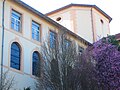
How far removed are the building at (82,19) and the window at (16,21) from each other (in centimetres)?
1199

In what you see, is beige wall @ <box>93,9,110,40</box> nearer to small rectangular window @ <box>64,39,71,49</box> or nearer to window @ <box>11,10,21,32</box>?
small rectangular window @ <box>64,39,71,49</box>

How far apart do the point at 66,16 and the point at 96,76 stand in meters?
14.2

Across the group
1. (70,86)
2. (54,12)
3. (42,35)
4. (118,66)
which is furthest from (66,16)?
(70,86)

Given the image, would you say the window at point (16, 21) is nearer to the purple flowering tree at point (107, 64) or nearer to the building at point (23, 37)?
the building at point (23, 37)

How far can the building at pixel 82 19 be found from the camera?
36.8 m

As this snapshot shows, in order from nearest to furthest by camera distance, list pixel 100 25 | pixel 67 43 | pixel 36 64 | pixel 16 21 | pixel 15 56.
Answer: pixel 15 56 < pixel 67 43 < pixel 16 21 < pixel 36 64 < pixel 100 25

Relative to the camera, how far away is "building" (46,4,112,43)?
36.8 meters

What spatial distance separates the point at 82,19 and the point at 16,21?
44.9ft

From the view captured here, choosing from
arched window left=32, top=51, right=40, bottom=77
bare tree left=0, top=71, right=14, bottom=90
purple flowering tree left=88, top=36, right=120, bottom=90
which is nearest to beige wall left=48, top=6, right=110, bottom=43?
purple flowering tree left=88, top=36, right=120, bottom=90

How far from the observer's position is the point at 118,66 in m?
25.1

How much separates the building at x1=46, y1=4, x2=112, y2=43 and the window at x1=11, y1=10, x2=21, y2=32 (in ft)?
39.3

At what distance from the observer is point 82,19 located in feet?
123

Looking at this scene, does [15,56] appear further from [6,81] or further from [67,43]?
[67,43]

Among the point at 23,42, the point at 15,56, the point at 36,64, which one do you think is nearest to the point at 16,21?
the point at 23,42
